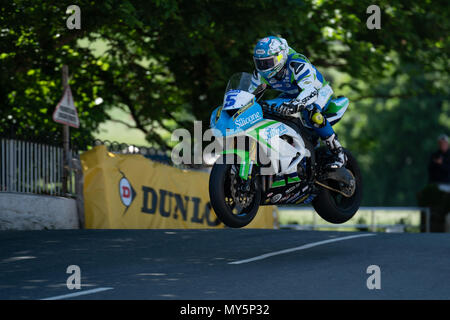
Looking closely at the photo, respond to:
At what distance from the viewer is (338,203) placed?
40.2ft

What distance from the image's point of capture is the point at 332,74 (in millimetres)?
95688

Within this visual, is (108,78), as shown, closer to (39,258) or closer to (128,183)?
(128,183)

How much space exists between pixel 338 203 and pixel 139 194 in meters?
5.60

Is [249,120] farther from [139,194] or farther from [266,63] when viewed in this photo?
[139,194]

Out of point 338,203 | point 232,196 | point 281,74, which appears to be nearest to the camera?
point 232,196

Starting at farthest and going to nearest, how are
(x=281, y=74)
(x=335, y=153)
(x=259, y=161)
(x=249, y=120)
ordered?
(x=335, y=153)
(x=281, y=74)
(x=259, y=161)
(x=249, y=120)

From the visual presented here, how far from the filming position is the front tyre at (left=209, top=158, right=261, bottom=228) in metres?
9.49

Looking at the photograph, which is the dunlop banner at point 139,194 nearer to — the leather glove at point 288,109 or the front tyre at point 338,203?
the front tyre at point 338,203

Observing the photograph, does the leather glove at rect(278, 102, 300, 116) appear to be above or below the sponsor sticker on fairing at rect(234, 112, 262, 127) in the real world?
above

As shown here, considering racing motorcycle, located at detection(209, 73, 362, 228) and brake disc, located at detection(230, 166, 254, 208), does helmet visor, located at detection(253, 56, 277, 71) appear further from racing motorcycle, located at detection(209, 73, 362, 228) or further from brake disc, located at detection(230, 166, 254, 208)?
brake disc, located at detection(230, 166, 254, 208)

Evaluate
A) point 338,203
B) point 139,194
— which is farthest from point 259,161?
point 139,194

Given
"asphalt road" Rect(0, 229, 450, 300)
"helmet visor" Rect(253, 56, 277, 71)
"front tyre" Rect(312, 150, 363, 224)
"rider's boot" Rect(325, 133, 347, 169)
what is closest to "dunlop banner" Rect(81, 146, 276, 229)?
"asphalt road" Rect(0, 229, 450, 300)

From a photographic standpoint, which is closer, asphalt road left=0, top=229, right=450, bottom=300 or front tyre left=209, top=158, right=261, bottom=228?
asphalt road left=0, top=229, right=450, bottom=300
